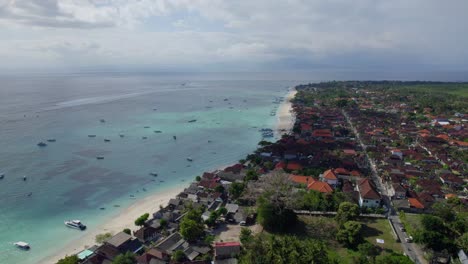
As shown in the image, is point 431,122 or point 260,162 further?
point 431,122

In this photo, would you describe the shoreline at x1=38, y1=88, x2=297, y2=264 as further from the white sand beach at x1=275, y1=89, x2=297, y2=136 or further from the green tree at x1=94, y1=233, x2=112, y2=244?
the white sand beach at x1=275, y1=89, x2=297, y2=136

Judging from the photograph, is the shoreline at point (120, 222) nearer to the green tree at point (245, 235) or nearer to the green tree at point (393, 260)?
the green tree at point (245, 235)

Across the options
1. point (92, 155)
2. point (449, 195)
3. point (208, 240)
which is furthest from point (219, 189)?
point (92, 155)

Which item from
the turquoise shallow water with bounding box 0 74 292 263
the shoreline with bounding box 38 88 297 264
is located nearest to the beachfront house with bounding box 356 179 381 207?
the shoreline with bounding box 38 88 297 264

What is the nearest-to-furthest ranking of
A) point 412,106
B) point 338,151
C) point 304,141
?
point 338,151 → point 304,141 → point 412,106

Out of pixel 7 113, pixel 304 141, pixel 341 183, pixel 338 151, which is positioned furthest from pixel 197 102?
pixel 341 183

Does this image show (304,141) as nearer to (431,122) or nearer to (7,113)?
(431,122)
